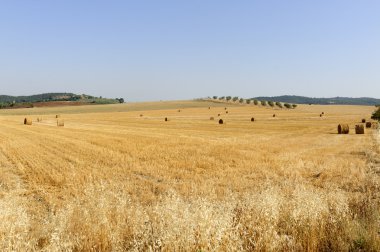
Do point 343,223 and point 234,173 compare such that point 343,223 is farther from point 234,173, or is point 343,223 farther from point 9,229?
point 234,173

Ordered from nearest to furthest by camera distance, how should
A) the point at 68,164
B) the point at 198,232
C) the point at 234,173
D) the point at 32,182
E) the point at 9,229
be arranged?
1. the point at 198,232
2. the point at 9,229
3. the point at 32,182
4. the point at 234,173
5. the point at 68,164

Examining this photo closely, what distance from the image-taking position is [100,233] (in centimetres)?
657

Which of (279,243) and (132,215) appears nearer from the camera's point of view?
(279,243)

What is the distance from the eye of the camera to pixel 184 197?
1070cm

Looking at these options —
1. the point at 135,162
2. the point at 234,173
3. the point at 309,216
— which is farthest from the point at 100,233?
the point at 135,162

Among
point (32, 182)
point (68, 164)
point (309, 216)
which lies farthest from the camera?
point (68, 164)

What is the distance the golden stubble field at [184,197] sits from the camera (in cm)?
636

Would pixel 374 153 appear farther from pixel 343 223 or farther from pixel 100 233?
pixel 100 233

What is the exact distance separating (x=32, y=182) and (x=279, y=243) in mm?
9990

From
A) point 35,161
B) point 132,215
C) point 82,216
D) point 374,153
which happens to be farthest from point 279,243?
point 374,153

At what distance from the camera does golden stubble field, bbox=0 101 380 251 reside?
6.36m

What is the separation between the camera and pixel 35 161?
17.5 meters

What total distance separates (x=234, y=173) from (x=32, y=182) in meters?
7.81

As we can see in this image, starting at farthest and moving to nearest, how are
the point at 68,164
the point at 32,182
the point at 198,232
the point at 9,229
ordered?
the point at 68,164 → the point at 32,182 → the point at 9,229 → the point at 198,232
